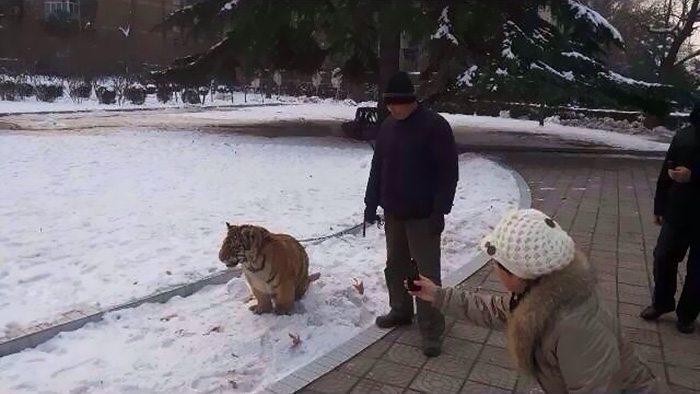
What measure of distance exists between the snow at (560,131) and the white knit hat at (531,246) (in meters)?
18.3

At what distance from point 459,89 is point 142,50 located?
37460mm

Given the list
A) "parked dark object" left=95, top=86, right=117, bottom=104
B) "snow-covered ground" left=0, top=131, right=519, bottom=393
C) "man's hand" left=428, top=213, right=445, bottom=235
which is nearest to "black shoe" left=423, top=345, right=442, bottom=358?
"snow-covered ground" left=0, top=131, right=519, bottom=393

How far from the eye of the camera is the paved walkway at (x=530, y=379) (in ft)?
12.9

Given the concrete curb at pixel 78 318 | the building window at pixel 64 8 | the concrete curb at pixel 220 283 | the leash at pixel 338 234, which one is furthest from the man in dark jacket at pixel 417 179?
the building window at pixel 64 8

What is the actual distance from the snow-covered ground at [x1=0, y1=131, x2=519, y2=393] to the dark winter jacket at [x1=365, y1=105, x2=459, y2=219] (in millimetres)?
1163

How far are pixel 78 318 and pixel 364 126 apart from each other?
14.7m

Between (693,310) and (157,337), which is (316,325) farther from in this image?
(693,310)

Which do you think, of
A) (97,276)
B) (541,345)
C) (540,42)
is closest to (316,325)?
(97,276)

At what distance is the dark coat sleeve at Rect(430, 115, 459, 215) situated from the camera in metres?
4.15

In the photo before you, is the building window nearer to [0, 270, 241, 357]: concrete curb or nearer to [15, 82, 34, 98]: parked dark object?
[15, 82, 34, 98]: parked dark object

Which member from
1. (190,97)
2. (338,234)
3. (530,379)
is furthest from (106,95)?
(530,379)

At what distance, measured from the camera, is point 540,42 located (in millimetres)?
16203

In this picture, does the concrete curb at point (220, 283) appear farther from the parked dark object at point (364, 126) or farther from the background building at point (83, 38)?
the background building at point (83, 38)

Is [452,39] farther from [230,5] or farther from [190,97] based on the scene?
[190,97]
